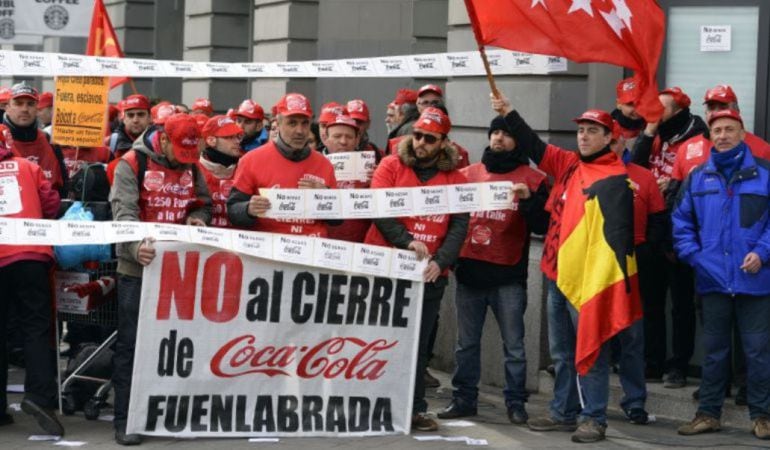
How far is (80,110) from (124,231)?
10.6 feet

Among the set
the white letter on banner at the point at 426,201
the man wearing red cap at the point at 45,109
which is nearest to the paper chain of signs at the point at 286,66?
the white letter on banner at the point at 426,201

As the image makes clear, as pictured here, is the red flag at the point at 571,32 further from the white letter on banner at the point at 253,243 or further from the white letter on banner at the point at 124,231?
the white letter on banner at the point at 124,231

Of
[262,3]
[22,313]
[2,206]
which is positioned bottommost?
[22,313]

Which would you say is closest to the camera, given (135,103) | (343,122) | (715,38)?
(343,122)

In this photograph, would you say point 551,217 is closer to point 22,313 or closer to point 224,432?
point 224,432

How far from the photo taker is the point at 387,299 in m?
9.67

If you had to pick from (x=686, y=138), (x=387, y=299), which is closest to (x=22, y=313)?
(x=387, y=299)

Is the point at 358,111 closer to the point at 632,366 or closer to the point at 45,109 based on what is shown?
the point at 632,366

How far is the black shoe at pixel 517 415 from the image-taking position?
1011 cm

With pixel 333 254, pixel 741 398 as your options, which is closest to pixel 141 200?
pixel 333 254

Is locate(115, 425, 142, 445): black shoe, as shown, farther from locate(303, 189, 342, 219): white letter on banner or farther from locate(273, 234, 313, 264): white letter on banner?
locate(303, 189, 342, 219): white letter on banner

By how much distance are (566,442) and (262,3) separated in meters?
11.1

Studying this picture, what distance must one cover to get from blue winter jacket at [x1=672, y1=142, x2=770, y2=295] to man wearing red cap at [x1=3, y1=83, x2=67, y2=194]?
476 centimetres

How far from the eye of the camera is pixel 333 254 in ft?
31.2
